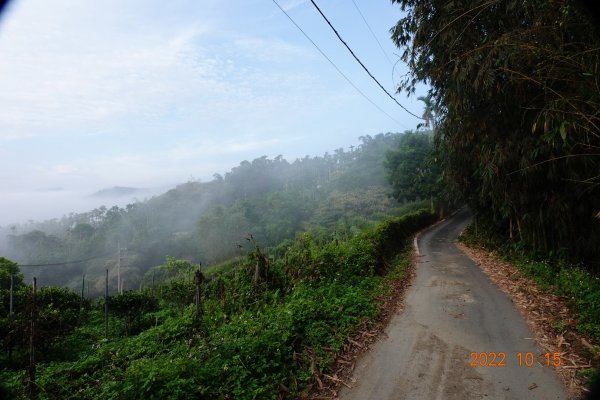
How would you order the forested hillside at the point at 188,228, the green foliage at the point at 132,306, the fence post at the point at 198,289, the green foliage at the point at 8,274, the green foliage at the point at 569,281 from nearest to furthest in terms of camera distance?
the green foliage at the point at 569,281 < the fence post at the point at 198,289 < the green foliage at the point at 132,306 < the green foliage at the point at 8,274 < the forested hillside at the point at 188,228

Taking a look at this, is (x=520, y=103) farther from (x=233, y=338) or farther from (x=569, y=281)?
(x=233, y=338)

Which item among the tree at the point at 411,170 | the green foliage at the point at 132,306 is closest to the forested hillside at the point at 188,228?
the tree at the point at 411,170

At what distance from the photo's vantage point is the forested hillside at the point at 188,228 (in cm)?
5234

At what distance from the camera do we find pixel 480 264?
→ 10.3 meters

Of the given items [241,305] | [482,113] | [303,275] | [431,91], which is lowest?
[241,305]

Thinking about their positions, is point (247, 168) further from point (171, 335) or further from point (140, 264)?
point (171, 335)

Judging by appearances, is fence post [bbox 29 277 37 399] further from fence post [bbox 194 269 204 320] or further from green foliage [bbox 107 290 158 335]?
green foliage [bbox 107 290 158 335]

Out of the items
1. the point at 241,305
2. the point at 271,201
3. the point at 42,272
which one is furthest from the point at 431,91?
the point at 42,272

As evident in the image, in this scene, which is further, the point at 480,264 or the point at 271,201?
the point at 271,201

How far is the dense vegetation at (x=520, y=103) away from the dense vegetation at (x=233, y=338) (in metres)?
3.97

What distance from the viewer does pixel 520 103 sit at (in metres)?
6.91

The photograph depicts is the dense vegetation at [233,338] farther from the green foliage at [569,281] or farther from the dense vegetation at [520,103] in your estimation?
the dense vegetation at [520,103]

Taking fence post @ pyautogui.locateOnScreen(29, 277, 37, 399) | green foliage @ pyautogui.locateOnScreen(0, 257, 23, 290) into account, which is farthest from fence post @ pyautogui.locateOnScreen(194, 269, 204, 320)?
green foliage @ pyautogui.locateOnScreen(0, 257, 23, 290)

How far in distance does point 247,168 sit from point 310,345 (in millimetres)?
101182
